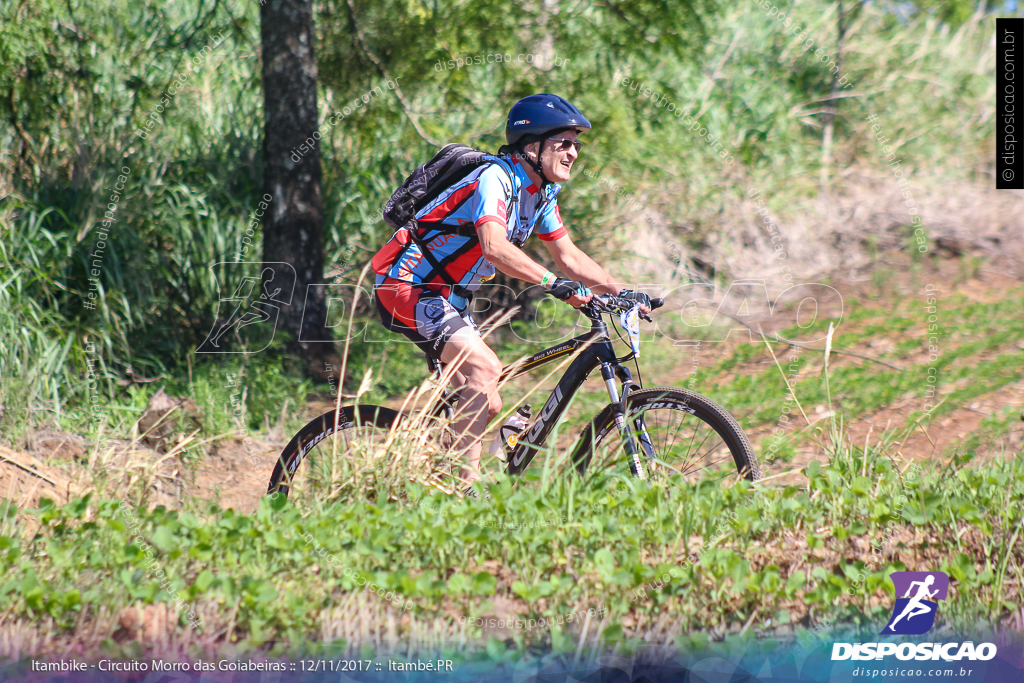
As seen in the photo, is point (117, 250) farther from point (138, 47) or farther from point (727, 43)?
point (727, 43)

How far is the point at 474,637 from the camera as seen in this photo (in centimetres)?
297

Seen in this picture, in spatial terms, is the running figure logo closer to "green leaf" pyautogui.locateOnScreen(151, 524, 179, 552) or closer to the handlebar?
the handlebar

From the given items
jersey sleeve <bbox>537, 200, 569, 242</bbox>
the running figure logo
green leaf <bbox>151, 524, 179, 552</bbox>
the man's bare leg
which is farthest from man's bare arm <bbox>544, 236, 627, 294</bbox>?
green leaf <bbox>151, 524, 179, 552</bbox>

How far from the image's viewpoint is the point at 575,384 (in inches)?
159

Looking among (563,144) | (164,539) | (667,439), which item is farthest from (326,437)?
(563,144)

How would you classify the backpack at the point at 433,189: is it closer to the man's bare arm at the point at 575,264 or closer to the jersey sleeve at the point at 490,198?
the jersey sleeve at the point at 490,198

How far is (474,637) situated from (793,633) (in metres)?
1.19

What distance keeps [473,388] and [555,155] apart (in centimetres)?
120

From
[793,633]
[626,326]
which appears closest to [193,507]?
[626,326]

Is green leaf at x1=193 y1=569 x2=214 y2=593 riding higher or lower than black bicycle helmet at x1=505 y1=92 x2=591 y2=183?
lower

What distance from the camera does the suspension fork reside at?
12.6 ft

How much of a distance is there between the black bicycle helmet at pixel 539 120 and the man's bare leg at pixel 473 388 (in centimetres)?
92

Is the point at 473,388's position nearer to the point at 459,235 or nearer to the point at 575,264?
the point at 459,235

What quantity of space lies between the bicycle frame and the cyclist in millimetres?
166
